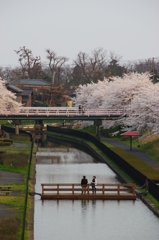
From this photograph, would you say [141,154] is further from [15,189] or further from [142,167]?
[15,189]

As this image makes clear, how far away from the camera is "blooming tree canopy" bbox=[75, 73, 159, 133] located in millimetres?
81562

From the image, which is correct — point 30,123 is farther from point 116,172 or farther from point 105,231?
point 105,231

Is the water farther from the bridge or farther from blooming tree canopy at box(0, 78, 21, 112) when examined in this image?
blooming tree canopy at box(0, 78, 21, 112)

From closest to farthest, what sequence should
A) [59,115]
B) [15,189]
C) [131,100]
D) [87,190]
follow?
[87,190]
[15,189]
[131,100]
[59,115]

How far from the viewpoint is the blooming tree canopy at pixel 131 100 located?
3211 inches

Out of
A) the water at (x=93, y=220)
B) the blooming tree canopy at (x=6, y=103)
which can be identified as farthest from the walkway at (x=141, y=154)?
the blooming tree canopy at (x=6, y=103)

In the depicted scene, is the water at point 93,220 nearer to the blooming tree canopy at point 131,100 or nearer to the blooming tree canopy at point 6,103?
the blooming tree canopy at point 131,100

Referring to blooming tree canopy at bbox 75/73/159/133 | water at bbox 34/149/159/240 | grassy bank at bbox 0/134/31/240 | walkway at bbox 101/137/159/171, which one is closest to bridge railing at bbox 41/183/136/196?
water at bbox 34/149/159/240

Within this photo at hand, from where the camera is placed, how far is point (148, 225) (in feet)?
131

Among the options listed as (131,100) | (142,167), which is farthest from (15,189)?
(131,100)

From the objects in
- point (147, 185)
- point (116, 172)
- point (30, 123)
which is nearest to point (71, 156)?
point (116, 172)

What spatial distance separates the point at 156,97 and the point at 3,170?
26099 mm

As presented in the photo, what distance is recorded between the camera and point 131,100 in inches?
4077

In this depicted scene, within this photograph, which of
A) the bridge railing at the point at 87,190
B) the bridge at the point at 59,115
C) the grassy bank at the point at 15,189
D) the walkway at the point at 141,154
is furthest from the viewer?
the bridge at the point at 59,115
